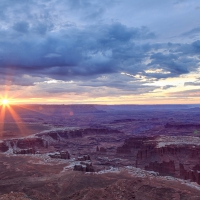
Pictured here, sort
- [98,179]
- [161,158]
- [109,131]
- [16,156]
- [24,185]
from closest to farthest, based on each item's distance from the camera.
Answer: [24,185] < [98,179] < [16,156] < [161,158] < [109,131]

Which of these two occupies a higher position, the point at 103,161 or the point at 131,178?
the point at 131,178

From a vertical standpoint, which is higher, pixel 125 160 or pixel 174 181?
pixel 174 181

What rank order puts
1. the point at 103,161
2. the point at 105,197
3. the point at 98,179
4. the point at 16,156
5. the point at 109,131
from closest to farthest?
the point at 105,197, the point at 98,179, the point at 16,156, the point at 103,161, the point at 109,131

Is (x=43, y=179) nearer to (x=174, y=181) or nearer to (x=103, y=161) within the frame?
(x=174, y=181)

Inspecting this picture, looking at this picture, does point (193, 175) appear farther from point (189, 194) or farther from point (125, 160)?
point (125, 160)

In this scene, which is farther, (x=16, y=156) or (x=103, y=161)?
(x=103, y=161)

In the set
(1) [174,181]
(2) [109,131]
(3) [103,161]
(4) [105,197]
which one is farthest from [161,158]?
(2) [109,131]

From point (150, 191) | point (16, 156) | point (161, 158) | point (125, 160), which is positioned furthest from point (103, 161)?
point (150, 191)

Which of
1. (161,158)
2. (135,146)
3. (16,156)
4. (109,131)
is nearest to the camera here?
(16,156)

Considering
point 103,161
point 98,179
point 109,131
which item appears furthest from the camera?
point 109,131
